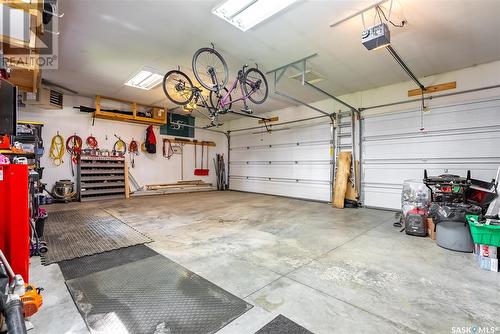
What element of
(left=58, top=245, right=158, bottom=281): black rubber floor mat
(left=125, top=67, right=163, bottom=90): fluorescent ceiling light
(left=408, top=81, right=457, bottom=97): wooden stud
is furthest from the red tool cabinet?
(left=408, top=81, right=457, bottom=97): wooden stud

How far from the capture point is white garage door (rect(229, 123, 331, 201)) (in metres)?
7.04

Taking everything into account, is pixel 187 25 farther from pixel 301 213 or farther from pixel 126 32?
pixel 301 213

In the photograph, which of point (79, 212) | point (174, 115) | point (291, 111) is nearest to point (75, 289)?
point (79, 212)

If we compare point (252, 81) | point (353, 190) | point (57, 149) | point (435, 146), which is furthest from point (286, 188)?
point (57, 149)

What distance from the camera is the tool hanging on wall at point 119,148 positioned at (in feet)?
25.1

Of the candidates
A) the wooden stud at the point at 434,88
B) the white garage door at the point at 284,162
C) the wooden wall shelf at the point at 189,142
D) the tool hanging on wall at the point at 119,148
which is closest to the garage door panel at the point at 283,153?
the white garage door at the point at 284,162

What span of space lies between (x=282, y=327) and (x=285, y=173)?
6.66 metres

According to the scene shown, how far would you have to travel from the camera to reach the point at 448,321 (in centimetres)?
164

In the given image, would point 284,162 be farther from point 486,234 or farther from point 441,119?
point 486,234

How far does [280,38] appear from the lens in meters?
3.61

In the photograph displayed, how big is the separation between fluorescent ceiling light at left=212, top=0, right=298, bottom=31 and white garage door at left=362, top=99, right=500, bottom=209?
14.0 ft

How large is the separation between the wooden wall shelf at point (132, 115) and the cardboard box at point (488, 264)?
8449 millimetres

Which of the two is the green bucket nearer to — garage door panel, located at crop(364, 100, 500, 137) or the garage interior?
the garage interior

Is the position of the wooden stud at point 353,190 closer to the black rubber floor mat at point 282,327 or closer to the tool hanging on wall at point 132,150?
the black rubber floor mat at point 282,327
